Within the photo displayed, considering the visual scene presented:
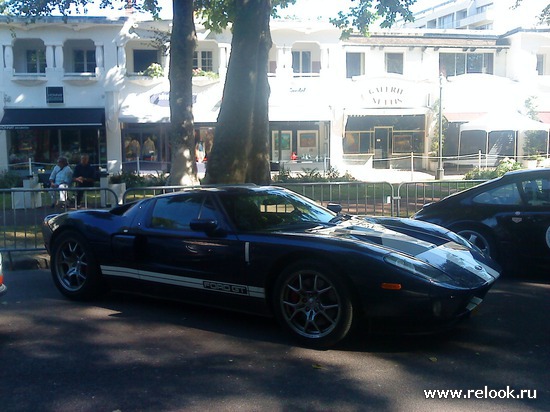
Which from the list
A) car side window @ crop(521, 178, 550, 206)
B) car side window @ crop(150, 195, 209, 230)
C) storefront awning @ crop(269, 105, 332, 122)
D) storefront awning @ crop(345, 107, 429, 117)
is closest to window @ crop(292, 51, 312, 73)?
storefront awning @ crop(269, 105, 332, 122)

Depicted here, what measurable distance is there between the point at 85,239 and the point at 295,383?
3387 millimetres

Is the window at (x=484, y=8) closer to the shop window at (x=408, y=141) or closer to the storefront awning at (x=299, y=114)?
the shop window at (x=408, y=141)

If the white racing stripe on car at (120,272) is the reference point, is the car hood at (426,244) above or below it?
above

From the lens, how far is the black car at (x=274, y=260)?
5.03 meters

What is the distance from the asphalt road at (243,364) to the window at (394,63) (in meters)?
28.6

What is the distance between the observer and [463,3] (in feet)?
217

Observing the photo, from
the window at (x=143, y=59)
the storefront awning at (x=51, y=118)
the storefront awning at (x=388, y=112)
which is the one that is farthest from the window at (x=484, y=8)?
the storefront awning at (x=51, y=118)

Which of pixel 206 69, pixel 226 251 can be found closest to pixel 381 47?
pixel 206 69

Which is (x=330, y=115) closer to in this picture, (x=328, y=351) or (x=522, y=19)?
(x=328, y=351)

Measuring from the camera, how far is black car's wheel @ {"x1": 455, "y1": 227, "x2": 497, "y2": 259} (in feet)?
26.4

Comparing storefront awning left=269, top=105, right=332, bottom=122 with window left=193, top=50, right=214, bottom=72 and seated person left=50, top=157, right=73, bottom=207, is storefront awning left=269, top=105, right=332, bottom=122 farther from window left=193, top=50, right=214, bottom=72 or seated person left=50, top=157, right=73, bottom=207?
seated person left=50, top=157, right=73, bottom=207

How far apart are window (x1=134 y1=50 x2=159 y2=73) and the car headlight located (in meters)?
27.8

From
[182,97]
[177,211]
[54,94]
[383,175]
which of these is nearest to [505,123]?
[383,175]

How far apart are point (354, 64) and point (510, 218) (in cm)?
2677
